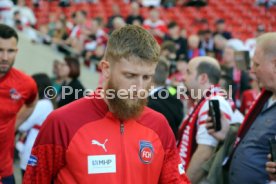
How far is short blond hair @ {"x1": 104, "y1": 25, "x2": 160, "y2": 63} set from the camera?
2.50 meters

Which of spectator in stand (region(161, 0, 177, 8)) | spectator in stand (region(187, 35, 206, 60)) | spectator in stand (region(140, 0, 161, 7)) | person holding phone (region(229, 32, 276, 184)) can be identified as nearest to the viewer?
person holding phone (region(229, 32, 276, 184))

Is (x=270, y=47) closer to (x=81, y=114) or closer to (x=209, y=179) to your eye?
(x=209, y=179)

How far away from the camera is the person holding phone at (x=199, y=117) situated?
4172 millimetres

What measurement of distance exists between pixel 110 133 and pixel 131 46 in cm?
45

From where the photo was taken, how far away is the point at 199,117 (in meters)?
4.27

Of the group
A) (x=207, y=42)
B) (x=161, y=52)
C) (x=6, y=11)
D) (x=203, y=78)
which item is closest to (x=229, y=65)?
(x=161, y=52)

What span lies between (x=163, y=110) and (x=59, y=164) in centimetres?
256

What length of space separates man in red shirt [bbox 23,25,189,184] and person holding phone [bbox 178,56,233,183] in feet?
5.12

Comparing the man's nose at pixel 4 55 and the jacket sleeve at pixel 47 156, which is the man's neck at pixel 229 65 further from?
the jacket sleeve at pixel 47 156

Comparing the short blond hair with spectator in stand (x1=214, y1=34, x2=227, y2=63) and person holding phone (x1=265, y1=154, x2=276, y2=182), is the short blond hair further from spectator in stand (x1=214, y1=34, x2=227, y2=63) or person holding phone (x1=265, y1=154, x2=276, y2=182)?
spectator in stand (x1=214, y1=34, x2=227, y2=63)

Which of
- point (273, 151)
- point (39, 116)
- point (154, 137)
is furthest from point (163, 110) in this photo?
point (154, 137)

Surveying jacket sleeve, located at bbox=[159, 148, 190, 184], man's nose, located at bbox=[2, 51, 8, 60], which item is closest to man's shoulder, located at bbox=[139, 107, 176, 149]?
jacket sleeve, located at bbox=[159, 148, 190, 184]

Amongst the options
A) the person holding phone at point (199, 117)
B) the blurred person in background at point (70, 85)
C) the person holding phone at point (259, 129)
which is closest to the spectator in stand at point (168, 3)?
the blurred person in background at point (70, 85)

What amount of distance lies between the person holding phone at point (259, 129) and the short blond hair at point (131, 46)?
1.33 meters
